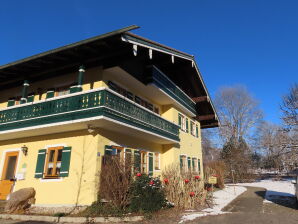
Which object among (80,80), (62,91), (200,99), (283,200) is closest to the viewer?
(80,80)

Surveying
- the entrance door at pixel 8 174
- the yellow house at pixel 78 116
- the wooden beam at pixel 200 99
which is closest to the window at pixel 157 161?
the yellow house at pixel 78 116

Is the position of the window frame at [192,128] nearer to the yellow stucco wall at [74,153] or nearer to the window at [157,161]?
the window at [157,161]

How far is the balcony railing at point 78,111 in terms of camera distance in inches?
364

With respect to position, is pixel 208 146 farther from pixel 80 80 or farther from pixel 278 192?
pixel 80 80

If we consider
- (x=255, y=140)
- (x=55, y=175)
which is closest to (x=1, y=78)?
(x=55, y=175)

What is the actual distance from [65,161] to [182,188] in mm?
5696

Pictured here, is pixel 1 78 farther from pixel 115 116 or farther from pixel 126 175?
pixel 126 175

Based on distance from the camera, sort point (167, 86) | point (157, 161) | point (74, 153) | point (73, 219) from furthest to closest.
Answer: point (157, 161)
point (167, 86)
point (74, 153)
point (73, 219)

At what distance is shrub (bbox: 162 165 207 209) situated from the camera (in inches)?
421

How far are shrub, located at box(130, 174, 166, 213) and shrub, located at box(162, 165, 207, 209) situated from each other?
1119 mm

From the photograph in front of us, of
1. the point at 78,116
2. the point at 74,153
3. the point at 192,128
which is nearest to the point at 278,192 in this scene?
the point at 192,128

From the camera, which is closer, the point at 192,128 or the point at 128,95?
the point at 128,95

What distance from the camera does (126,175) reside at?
364 inches

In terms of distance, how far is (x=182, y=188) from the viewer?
424 inches
